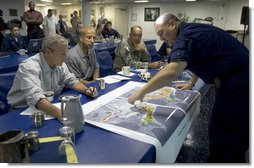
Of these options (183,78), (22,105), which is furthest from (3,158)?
(183,78)

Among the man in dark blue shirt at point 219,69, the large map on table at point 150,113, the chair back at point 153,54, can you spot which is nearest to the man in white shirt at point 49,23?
the chair back at point 153,54

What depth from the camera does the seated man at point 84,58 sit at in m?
2.12

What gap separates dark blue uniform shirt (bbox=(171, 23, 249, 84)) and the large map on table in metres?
0.27

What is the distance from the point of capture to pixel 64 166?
83 centimetres

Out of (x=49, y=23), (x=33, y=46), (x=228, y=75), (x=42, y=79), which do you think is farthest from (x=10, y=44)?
(x=49, y=23)

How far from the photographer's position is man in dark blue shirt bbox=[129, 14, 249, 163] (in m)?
1.15

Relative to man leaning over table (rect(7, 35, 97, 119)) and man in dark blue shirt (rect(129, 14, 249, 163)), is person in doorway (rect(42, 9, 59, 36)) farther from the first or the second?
man in dark blue shirt (rect(129, 14, 249, 163))

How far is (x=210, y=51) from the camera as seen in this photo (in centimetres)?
117

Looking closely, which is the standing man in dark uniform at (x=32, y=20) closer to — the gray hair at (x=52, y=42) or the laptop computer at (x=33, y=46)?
the laptop computer at (x=33, y=46)

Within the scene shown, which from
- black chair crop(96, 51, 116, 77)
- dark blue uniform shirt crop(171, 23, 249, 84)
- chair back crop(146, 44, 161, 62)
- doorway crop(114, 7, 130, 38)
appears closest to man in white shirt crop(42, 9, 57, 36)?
doorway crop(114, 7, 130, 38)

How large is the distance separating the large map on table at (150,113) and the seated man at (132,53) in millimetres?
985

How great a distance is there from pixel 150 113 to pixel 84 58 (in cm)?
118

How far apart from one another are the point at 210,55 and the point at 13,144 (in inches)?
37.4

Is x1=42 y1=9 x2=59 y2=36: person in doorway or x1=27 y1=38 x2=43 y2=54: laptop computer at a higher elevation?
x1=42 y1=9 x2=59 y2=36: person in doorway
